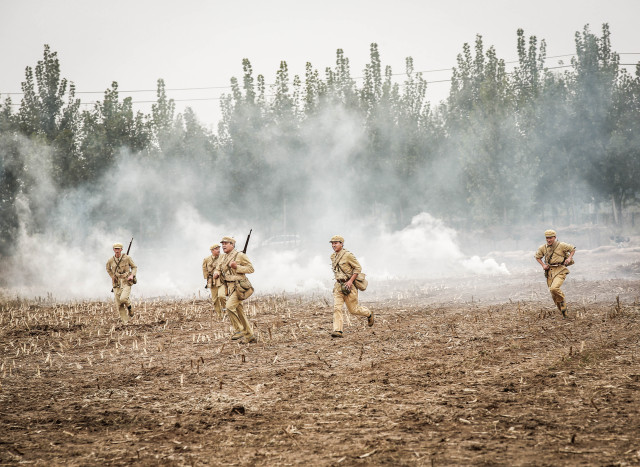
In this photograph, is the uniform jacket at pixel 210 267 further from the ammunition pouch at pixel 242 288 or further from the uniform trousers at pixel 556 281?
the uniform trousers at pixel 556 281

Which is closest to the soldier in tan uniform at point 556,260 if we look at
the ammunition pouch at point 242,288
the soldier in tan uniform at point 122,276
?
the ammunition pouch at point 242,288

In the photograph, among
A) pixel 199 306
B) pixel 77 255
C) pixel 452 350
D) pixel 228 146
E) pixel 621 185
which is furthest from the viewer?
pixel 228 146

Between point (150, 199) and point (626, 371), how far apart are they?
124ft

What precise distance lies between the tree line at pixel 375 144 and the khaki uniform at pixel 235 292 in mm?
27439

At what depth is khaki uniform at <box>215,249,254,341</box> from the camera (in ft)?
36.5

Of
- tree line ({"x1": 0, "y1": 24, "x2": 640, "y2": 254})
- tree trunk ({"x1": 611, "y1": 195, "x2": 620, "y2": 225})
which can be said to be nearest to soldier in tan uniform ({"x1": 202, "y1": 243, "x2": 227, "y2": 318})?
tree line ({"x1": 0, "y1": 24, "x2": 640, "y2": 254})

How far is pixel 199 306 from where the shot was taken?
18.3 m

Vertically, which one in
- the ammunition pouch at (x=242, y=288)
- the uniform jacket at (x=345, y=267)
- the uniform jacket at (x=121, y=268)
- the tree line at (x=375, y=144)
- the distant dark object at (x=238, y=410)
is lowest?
the distant dark object at (x=238, y=410)

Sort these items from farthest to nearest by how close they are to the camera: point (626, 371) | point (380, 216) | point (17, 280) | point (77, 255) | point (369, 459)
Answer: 1. point (380, 216)
2. point (77, 255)
3. point (17, 280)
4. point (626, 371)
5. point (369, 459)

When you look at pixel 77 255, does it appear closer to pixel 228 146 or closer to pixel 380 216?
pixel 228 146

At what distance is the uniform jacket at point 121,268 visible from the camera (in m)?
14.9

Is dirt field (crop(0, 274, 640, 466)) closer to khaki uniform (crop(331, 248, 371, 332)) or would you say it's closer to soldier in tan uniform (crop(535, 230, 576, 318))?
khaki uniform (crop(331, 248, 371, 332))

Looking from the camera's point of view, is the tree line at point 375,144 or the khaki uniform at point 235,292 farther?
the tree line at point 375,144

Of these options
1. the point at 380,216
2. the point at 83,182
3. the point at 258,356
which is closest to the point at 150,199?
the point at 83,182
